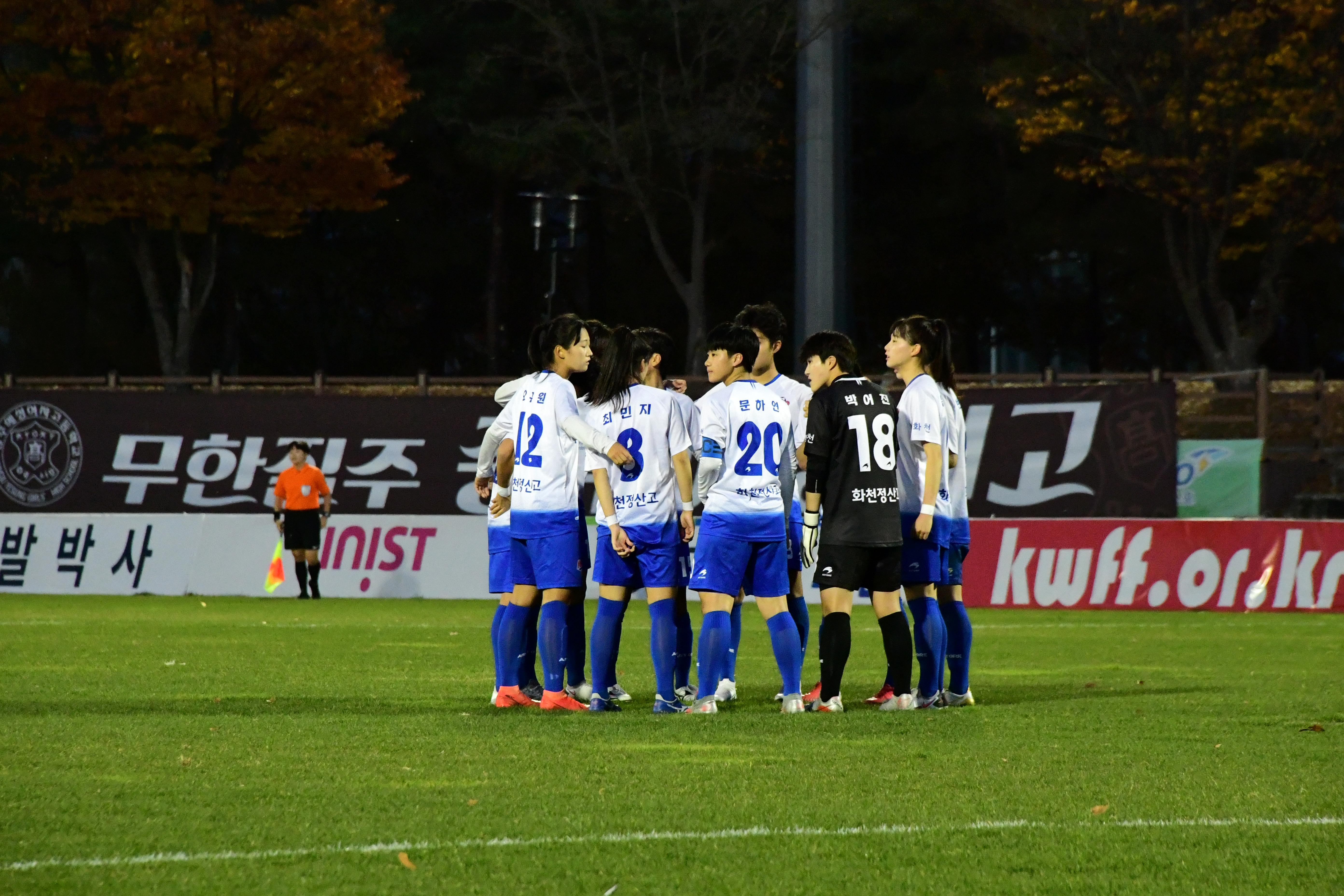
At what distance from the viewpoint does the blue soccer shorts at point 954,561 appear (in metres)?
9.88

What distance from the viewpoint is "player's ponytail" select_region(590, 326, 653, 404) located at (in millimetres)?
9391

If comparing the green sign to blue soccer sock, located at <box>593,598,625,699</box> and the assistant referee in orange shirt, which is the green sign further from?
blue soccer sock, located at <box>593,598,625,699</box>

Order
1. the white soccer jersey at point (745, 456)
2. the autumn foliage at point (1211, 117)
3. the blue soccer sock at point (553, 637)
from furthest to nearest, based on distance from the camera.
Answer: the autumn foliage at point (1211, 117), the blue soccer sock at point (553, 637), the white soccer jersey at point (745, 456)

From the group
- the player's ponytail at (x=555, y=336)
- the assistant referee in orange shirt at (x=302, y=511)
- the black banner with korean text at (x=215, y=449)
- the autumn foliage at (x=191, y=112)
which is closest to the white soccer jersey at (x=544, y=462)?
the player's ponytail at (x=555, y=336)

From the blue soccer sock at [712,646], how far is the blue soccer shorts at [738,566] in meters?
0.16

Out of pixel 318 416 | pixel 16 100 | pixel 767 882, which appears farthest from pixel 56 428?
pixel 767 882

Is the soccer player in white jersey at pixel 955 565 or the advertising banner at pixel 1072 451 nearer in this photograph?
the soccer player in white jersey at pixel 955 565

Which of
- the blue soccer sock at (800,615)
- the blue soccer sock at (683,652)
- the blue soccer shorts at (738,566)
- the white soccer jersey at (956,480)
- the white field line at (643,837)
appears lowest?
the white field line at (643,837)

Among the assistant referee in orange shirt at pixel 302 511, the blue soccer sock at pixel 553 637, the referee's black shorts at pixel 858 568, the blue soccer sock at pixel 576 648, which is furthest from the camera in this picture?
the assistant referee in orange shirt at pixel 302 511

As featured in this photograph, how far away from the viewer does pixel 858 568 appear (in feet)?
30.2

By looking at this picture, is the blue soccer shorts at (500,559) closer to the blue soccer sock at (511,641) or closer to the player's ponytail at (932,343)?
the blue soccer sock at (511,641)

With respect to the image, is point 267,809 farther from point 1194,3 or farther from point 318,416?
point 1194,3

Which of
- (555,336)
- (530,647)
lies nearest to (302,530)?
(530,647)

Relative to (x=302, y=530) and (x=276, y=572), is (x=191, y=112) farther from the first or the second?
(x=302, y=530)
